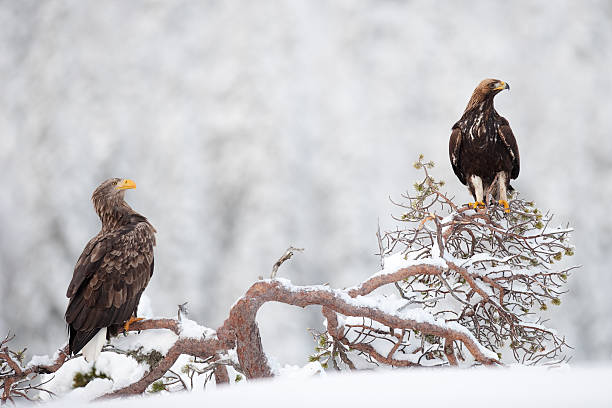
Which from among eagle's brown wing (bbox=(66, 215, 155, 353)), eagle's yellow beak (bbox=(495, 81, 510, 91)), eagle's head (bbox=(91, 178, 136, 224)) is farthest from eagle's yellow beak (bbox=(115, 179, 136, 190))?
eagle's yellow beak (bbox=(495, 81, 510, 91))

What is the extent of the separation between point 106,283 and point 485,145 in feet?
9.97

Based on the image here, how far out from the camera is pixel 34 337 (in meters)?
10.5

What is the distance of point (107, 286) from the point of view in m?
3.41

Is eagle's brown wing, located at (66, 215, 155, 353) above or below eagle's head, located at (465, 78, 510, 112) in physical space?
below

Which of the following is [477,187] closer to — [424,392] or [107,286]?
[107,286]

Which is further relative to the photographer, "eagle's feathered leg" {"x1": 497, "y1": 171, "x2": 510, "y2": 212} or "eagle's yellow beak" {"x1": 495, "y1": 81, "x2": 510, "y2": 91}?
"eagle's yellow beak" {"x1": 495, "y1": 81, "x2": 510, "y2": 91}

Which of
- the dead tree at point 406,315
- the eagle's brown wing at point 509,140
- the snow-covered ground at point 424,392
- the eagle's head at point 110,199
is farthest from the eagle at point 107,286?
the eagle's brown wing at point 509,140

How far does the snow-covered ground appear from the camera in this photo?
113cm

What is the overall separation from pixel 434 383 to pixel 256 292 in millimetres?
1472

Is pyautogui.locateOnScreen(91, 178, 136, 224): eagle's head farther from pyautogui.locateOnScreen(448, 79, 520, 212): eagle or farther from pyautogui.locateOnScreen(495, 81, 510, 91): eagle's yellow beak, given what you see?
pyautogui.locateOnScreen(495, 81, 510, 91): eagle's yellow beak

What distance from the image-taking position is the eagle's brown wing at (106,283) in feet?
10.8

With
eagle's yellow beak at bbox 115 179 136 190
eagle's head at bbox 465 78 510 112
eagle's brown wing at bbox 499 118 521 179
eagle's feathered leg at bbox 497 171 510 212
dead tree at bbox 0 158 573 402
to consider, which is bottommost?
dead tree at bbox 0 158 573 402

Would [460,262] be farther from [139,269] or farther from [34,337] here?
[34,337]

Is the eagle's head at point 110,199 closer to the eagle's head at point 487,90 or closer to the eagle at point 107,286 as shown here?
the eagle at point 107,286
